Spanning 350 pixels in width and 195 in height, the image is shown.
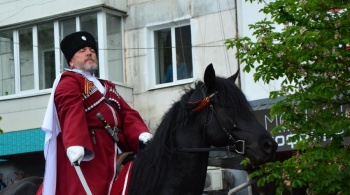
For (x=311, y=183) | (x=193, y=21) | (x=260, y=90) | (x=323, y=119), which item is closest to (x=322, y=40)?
(x=323, y=119)

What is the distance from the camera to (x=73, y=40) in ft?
30.9

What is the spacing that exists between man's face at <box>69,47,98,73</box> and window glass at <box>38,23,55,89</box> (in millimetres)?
15185

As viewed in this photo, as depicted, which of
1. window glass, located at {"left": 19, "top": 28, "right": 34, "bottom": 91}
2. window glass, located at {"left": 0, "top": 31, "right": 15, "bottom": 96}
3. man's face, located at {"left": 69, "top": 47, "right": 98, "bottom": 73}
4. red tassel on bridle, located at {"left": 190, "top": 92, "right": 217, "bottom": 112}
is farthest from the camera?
window glass, located at {"left": 0, "top": 31, "right": 15, "bottom": 96}

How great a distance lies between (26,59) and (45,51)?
685mm

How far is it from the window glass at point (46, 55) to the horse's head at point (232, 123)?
1621cm

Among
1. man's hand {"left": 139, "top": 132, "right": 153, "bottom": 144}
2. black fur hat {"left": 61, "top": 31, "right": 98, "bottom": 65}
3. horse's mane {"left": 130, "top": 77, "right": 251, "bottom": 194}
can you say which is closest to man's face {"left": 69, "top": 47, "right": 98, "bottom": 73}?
black fur hat {"left": 61, "top": 31, "right": 98, "bottom": 65}

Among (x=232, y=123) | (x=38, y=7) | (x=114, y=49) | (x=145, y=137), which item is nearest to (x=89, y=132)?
(x=145, y=137)

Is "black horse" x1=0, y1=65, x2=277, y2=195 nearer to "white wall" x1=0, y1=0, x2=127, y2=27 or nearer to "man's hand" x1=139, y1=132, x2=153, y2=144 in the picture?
"man's hand" x1=139, y1=132, x2=153, y2=144

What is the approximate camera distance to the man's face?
9.26 meters

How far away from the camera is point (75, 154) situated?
844cm

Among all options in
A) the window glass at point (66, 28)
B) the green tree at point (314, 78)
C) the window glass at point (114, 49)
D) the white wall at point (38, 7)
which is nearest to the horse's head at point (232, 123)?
the green tree at point (314, 78)

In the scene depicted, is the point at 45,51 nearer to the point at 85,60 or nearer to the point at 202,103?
the point at 85,60

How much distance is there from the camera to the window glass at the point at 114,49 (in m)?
23.7

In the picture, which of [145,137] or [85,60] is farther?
[85,60]
